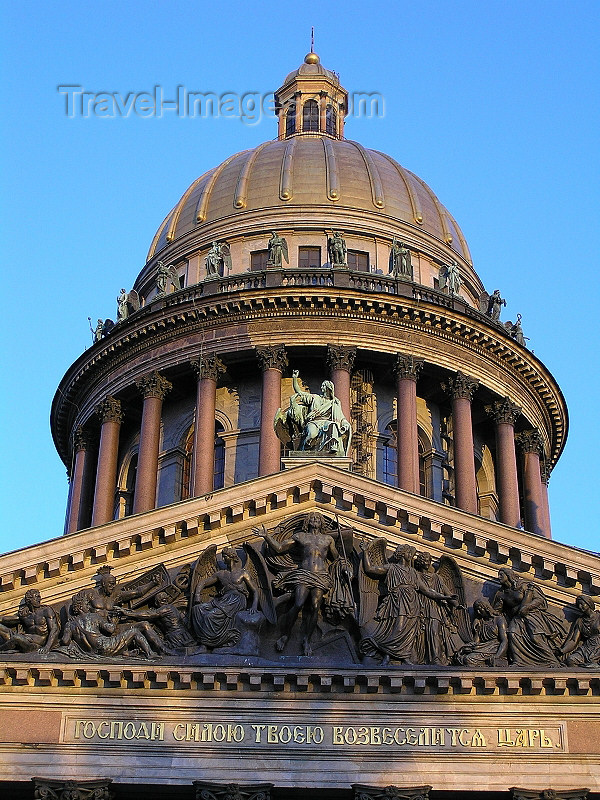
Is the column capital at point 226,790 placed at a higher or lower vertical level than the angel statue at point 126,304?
lower

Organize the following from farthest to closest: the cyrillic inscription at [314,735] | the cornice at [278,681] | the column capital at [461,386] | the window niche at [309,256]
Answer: the window niche at [309,256]
the column capital at [461,386]
the cornice at [278,681]
the cyrillic inscription at [314,735]

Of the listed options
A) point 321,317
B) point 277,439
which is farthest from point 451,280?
point 277,439

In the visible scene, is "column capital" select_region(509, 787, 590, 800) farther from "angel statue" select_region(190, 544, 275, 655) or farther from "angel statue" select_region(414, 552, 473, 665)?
"angel statue" select_region(190, 544, 275, 655)

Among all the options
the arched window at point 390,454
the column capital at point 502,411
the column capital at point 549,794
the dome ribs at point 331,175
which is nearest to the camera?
the column capital at point 549,794

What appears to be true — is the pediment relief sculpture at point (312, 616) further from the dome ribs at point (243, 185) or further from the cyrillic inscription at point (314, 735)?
the dome ribs at point (243, 185)

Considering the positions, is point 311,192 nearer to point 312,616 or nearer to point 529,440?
point 529,440

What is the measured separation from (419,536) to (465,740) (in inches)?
172

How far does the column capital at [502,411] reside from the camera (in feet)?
164

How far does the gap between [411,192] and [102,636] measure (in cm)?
3083

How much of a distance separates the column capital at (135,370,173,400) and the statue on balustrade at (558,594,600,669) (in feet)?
75.4

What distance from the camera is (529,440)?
51625 mm

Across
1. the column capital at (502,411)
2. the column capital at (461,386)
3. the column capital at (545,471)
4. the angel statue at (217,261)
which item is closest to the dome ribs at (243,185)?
the angel statue at (217,261)

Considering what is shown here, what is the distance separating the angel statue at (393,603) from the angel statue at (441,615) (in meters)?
0.07

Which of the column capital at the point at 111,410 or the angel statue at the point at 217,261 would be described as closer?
the angel statue at the point at 217,261
